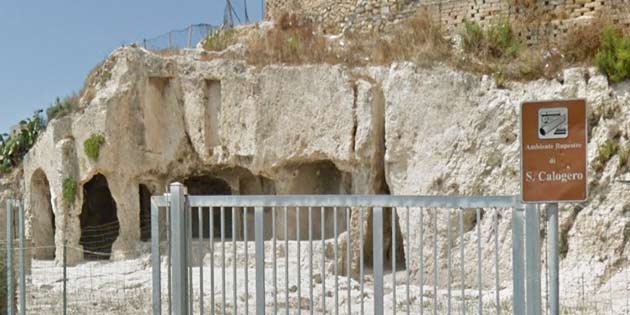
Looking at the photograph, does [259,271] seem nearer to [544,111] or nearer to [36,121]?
[544,111]

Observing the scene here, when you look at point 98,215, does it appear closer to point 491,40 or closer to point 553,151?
point 491,40

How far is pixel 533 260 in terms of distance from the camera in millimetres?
4367

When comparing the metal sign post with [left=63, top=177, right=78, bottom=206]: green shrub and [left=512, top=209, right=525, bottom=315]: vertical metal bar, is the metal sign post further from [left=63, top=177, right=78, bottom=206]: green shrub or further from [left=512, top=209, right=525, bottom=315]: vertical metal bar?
[left=63, top=177, right=78, bottom=206]: green shrub

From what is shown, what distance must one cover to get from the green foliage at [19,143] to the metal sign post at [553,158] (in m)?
19.5

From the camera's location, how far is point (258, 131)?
50.1 ft

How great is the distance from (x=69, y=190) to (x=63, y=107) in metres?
2.45

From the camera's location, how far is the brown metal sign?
3947 millimetres

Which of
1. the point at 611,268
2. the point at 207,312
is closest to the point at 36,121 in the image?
the point at 207,312

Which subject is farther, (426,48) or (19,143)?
(19,143)

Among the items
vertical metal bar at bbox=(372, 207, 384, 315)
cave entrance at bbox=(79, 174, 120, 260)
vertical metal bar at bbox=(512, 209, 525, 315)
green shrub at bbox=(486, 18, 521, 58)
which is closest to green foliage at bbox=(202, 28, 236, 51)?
cave entrance at bbox=(79, 174, 120, 260)

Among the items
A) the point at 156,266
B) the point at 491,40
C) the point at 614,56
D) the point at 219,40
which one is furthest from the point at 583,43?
the point at 156,266

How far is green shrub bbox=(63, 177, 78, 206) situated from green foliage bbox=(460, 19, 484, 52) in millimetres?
10502

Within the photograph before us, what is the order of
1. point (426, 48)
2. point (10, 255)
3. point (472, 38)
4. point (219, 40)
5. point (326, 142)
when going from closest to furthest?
point (10, 255)
point (426, 48)
point (472, 38)
point (326, 142)
point (219, 40)

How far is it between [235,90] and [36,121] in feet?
32.4
